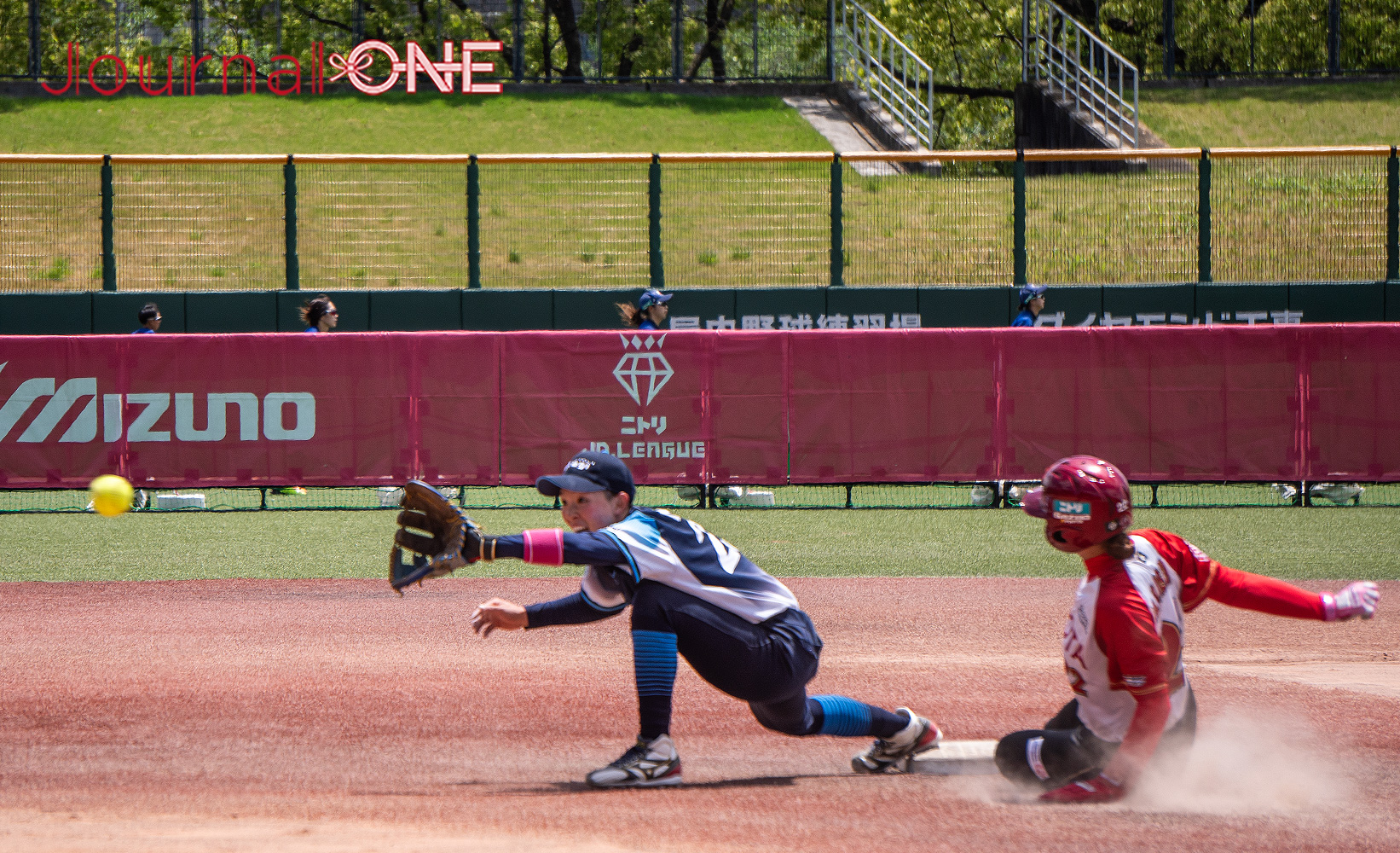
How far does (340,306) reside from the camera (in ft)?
Result: 56.4

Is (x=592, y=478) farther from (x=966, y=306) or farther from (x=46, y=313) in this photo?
(x=46, y=313)

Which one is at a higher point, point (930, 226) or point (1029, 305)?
point (930, 226)

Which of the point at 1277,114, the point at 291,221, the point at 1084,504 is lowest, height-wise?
the point at 1084,504

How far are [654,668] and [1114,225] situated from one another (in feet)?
53.5

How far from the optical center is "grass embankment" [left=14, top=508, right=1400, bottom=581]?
32.8ft

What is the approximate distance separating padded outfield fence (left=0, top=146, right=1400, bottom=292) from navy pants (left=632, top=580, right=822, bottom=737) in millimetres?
13143

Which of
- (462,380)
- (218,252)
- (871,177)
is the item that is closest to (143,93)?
(218,252)

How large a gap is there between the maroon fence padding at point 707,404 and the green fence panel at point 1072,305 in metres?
4.00

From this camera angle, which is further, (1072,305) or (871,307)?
(871,307)

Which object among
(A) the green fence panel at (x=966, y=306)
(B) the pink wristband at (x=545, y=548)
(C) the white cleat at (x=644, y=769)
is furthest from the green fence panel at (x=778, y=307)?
(B) the pink wristband at (x=545, y=548)

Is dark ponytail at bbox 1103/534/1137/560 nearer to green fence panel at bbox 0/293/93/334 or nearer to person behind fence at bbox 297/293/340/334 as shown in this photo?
person behind fence at bbox 297/293/340/334

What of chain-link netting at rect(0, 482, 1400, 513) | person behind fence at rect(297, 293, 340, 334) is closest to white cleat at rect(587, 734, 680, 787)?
chain-link netting at rect(0, 482, 1400, 513)

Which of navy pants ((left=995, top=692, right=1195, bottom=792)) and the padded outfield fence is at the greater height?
the padded outfield fence

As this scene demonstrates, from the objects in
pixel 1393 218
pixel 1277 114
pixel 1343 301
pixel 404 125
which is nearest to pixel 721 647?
pixel 1343 301
